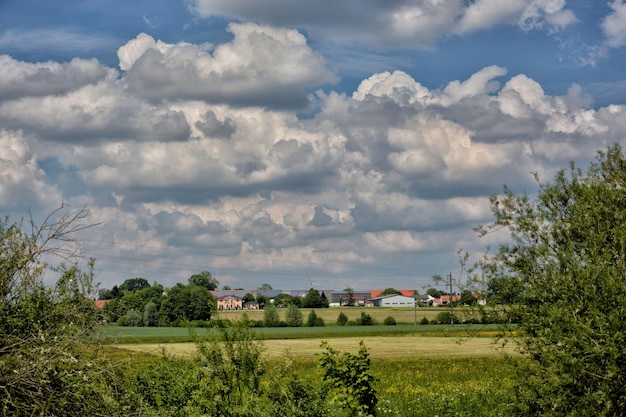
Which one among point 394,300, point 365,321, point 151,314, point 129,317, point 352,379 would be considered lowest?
point 365,321

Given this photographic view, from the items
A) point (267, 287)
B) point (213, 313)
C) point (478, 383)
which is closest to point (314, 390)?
point (213, 313)

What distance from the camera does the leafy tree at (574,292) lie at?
31.8 feet

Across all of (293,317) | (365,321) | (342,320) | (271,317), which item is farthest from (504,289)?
(365,321)

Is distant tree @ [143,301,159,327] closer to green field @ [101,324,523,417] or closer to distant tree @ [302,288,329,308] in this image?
green field @ [101,324,523,417]

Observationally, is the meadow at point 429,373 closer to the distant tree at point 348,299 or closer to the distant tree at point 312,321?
the distant tree at point 312,321

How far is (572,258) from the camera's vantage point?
1109 cm

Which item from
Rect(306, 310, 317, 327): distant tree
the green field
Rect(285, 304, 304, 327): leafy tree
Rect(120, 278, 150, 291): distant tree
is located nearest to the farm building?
Rect(120, 278, 150, 291): distant tree

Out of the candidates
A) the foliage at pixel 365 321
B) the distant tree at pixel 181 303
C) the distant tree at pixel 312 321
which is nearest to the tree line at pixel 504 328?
the distant tree at pixel 181 303

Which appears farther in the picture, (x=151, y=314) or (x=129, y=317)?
(x=151, y=314)

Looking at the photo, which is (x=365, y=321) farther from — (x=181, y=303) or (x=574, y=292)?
(x=574, y=292)

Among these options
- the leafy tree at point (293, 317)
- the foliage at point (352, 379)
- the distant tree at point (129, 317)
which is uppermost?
the distant tree at point (129, 317)

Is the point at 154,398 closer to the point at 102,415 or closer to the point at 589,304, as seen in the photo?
the point at 102,415

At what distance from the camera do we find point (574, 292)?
1051 centimetres

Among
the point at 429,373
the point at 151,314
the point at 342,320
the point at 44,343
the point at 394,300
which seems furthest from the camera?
the point at 394,300
